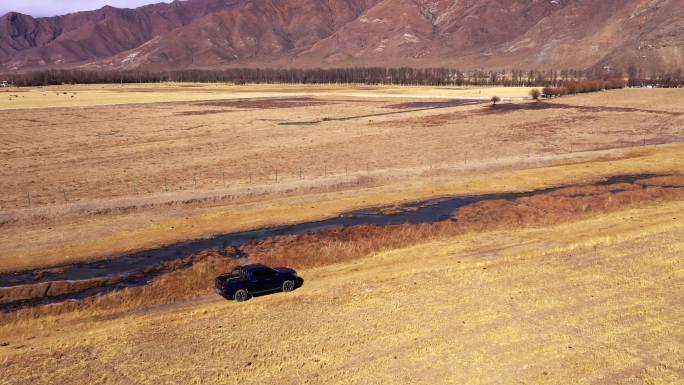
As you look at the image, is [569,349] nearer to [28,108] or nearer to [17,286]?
[17,286]

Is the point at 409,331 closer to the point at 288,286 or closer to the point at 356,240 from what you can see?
the point at 288,286

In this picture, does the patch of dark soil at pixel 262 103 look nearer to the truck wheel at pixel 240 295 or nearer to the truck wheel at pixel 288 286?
the truck wheel at pixel 288 286

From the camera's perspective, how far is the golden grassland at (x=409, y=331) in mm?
17484

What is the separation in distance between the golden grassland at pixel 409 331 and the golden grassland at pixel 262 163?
1024 centimetres

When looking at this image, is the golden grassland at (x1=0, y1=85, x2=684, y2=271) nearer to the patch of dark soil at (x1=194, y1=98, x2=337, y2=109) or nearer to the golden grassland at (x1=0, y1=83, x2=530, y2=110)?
the patch of dark soil at (x1=194, y1=98, x2=337, y2=109)

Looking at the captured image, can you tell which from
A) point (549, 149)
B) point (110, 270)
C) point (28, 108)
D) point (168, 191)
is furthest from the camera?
point (28, 108)

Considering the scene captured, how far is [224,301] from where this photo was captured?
23.0 m

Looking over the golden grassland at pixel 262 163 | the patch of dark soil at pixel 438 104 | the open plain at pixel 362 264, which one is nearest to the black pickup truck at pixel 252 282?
the open plain at pixel 362 264

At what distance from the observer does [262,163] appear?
5344cm

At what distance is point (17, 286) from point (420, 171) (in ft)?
99.5

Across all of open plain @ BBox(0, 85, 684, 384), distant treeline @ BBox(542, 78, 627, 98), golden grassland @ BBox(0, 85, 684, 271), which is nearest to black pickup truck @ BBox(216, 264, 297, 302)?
open plain @ BBox(0, 85, 684, 384)

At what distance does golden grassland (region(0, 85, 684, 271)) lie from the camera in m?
34.6

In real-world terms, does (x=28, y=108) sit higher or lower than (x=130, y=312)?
higher

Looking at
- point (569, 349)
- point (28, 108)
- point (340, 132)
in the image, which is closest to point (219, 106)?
point (28, 108)
